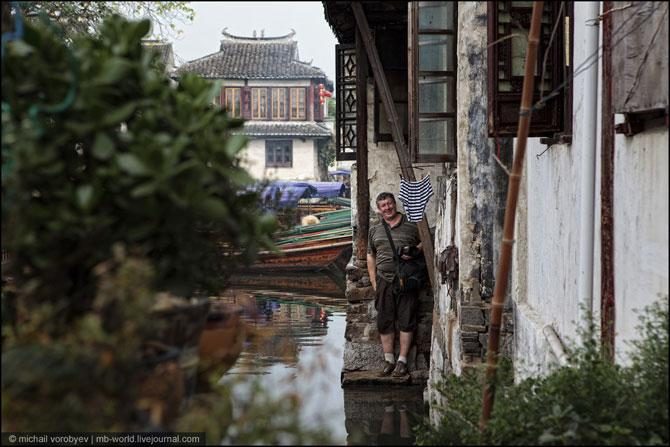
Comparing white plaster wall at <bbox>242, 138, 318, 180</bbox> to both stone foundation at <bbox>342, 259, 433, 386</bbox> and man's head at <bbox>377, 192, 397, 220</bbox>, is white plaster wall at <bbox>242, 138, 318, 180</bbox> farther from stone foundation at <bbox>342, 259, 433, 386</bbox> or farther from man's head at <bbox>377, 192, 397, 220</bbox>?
man's head at <bbox>377, 192, 397, 220</bbox>

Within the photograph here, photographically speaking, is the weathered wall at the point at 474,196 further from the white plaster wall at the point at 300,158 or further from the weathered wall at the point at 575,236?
the white plaster wall at the point at 300,158

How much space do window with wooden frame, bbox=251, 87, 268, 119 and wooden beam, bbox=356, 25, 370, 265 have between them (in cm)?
3291

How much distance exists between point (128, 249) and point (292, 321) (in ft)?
46.0

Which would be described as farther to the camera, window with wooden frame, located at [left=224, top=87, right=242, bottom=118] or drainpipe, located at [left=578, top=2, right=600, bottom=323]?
window with wooden frame, located at [left=224, top=87, right=242, bottom=118]

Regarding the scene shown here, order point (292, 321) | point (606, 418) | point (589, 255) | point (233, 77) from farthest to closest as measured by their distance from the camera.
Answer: point (233, 77) → point (292, 321) → point (589, 255) → point (606, 418)

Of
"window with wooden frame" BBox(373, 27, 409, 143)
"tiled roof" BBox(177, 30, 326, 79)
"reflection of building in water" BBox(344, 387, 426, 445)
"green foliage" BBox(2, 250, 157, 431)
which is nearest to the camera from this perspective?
"green foliage" BBox(2, 250, 157, 431)

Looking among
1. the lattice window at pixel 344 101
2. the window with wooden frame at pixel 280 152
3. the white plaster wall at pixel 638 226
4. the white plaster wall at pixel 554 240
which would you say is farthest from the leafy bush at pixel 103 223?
the window with wooden frame at pixel 280 152

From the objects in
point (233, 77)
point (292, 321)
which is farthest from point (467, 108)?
point (233, 77)

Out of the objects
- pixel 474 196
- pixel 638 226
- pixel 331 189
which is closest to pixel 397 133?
pixel 474 196

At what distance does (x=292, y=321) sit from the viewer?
1725 centimetres

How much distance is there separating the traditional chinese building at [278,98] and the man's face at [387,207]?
112ft

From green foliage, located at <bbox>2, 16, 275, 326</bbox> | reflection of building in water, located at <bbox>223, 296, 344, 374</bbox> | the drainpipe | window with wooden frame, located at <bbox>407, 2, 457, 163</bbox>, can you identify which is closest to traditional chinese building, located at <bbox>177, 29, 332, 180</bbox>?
reflection of building in water, located at <bbox>223, 296, 344, 374</bbox>

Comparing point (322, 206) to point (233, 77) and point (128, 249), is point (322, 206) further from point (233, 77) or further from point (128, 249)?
point (128, 249)

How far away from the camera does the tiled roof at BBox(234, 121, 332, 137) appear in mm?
45500
